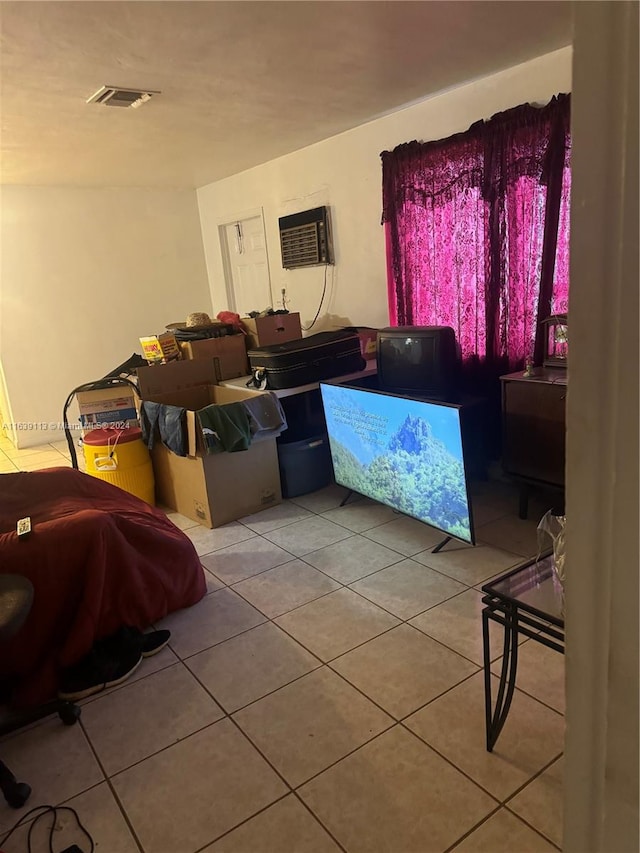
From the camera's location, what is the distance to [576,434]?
60cm

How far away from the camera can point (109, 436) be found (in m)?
3.53

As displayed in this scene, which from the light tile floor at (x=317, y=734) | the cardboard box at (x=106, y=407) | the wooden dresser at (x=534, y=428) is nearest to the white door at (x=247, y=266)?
the cardboard box at (x=106, y=407)

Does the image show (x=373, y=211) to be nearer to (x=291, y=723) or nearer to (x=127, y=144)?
(x=127, y=144)

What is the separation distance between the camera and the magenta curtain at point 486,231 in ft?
9.66

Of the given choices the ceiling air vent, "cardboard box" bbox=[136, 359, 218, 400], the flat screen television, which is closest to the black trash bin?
the flat screen television

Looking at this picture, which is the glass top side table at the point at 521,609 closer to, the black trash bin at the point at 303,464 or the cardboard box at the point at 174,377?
the black trash bin at the point at 303,464

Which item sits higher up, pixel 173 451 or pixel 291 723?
pixel 173 451

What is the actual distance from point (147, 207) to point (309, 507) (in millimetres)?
3816

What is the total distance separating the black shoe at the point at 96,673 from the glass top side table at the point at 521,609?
4.20ft

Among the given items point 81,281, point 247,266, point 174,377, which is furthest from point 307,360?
point 81,281

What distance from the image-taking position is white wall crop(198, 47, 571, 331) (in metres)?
3.07

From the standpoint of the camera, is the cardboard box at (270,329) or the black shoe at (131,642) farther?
the cardboard box at (270,329)

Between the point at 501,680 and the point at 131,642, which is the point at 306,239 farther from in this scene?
the point at 501,680

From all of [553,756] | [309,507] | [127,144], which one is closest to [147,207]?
[127,144]
